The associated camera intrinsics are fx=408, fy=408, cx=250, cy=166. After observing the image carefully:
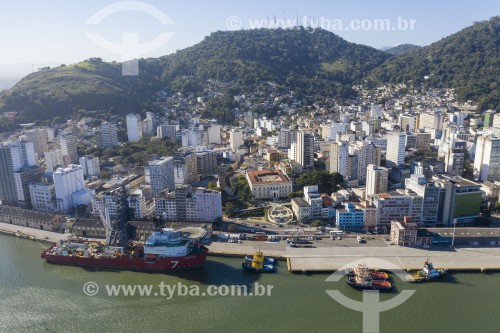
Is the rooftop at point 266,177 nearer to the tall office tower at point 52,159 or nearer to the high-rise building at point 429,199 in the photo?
the high-rise building at point 429,199

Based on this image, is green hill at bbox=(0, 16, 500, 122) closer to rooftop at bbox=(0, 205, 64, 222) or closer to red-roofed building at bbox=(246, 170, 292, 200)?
→ rooftop at bbox=(0, 205, 64, 222)

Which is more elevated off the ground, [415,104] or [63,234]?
[415,104]

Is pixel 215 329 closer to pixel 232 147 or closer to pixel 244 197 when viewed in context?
pixel 244 197

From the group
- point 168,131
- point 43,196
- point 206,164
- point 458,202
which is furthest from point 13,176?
point 458,202

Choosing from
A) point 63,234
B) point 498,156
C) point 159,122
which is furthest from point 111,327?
point 159,122

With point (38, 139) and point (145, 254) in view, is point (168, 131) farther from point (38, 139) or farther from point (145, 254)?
point (145, 254)

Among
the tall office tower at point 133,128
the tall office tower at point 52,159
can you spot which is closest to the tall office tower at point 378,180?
the tall office tower at point 52,159
